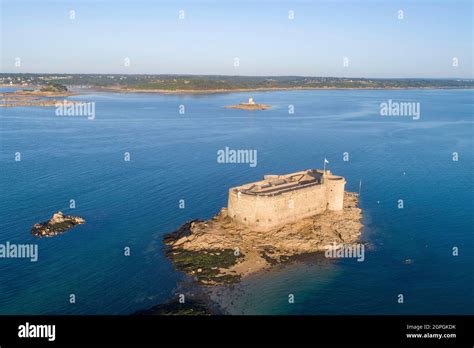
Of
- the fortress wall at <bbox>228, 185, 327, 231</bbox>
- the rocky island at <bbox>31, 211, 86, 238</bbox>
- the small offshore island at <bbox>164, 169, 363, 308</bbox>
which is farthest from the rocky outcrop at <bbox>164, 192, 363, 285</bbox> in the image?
the rocky island at <bbox>31, 211, 86, 238</bbox>

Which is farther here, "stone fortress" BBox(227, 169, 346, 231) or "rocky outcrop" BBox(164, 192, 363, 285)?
"stone fortress" BBox(227, 169, 346, 231)

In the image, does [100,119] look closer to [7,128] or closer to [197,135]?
[7,128]

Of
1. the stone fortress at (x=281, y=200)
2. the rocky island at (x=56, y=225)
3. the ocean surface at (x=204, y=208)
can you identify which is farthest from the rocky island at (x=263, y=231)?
the rocky island at (x=56, y=225)

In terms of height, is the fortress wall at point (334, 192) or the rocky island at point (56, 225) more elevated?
the fortress wall at point (334, 192)

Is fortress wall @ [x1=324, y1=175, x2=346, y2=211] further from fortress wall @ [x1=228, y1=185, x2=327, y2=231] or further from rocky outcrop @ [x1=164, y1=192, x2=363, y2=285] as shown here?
fortress wall @ [x1=228, y1=185, x2=327, y2=231]

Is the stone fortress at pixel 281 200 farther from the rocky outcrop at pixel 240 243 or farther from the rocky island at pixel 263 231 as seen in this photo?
the rocky outcrop at pixel 240 243

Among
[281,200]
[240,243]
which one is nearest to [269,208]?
[281,200]

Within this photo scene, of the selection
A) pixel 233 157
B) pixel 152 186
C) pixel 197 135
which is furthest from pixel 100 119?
pixel 152 186

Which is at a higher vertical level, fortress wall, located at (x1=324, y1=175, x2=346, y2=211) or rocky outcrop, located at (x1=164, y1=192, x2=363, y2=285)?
fortress wall, located at (x1=324, y1=175, x2=346, y2=211)

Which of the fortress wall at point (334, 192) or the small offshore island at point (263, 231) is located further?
the fortress wall at point (334, 192)
